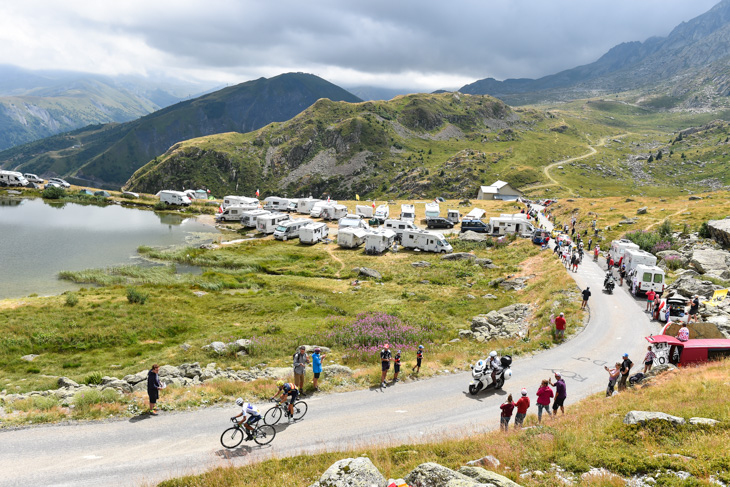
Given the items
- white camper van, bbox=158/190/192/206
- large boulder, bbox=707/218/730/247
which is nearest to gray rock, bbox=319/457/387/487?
large boulder, bbox=707/218/730/247

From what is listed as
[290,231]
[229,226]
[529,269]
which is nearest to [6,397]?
[529,269]

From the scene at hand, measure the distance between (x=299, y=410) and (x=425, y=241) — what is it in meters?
45.4

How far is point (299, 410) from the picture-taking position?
16406mm

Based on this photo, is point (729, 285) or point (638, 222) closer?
point (729, 285)

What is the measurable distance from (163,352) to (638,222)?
6472 centimetres

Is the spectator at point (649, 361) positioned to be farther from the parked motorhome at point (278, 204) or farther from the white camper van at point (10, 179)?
the white camper van at point (10, 179)

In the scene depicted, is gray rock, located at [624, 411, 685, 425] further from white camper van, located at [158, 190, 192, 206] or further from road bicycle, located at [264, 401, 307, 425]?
white camper van, located at [158, 190, 192, 206]

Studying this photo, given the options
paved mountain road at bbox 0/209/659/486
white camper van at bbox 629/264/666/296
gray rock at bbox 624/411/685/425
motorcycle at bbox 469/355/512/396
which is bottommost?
paved mountain road at bbox 0/209/659/486

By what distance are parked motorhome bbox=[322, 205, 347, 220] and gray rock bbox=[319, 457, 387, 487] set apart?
7310cm

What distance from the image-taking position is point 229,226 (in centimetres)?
8262

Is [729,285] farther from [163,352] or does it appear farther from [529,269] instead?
[163,352]

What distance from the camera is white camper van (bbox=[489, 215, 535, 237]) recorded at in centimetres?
6266

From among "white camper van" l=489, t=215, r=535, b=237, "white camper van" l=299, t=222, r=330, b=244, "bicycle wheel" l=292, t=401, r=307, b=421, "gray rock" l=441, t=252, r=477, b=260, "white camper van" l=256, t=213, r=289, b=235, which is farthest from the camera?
"white camper van" l=256, t=213, r=289, b=235

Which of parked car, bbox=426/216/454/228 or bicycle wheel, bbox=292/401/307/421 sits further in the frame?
parked car, bbox=426/216/454/228
